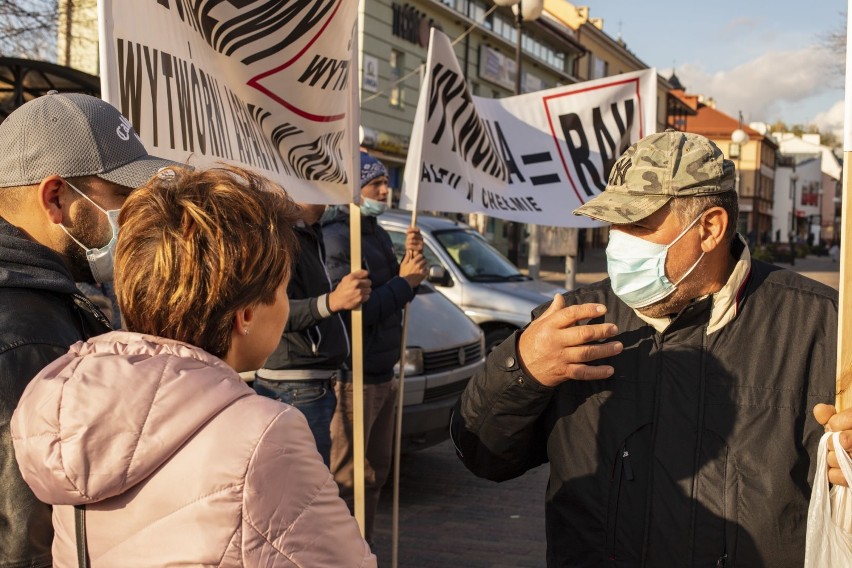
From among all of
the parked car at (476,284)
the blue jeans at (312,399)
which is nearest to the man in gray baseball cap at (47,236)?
the blue jeans at (312,399)

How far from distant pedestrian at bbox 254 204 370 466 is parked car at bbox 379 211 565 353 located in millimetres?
5353

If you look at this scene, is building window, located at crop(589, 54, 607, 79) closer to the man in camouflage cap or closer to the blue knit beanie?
the blue knit beanie

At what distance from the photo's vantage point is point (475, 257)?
35.8 ft

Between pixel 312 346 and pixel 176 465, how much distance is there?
303 cm

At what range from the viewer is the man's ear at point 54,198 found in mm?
2197

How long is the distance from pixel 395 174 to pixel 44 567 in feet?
94.9

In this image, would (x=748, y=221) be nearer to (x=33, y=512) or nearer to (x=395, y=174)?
(x=395, y=174)

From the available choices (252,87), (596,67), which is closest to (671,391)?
(252,87)

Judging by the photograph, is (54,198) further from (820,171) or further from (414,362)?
(820,171)

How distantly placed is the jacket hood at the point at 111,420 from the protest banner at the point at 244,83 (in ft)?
5.21

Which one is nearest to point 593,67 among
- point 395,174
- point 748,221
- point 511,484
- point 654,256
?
point 395,174

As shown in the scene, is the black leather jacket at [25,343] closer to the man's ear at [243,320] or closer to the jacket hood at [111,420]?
the jacket hood at [111,420]

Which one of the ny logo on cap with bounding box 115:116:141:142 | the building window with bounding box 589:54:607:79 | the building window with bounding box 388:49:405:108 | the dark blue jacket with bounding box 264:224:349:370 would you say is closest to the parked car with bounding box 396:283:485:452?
the dark blue jacket with bounding box 264:224:349:370

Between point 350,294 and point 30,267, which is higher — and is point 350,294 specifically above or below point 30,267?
below
